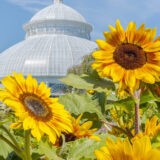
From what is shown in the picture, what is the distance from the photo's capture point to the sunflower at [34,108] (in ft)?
2.02

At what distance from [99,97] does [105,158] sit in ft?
1.65

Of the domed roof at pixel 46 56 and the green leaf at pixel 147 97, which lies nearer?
the green leaf at pixel 147 97

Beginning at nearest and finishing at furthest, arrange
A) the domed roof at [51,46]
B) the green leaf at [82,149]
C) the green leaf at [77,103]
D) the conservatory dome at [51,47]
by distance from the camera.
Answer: the green leaf at [82,149] → the green leaf at [77,103] → the conservatory dome at [51,47] → the domed roof at [51,46]

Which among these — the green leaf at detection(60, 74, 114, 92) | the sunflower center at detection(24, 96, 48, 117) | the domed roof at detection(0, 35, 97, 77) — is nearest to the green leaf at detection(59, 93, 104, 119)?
the green leaf at detection(60, 74, 114, 92)

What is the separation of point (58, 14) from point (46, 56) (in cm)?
1114

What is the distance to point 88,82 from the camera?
2.68 ft

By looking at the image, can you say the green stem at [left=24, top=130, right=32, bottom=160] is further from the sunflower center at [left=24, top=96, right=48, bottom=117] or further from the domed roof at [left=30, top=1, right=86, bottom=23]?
the domed roof at [left=30, top=1, right=86, bottom=23]

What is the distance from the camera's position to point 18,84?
2.33 ft

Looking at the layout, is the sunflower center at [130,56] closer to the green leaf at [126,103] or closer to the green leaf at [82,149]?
the green leaf at [126,103]

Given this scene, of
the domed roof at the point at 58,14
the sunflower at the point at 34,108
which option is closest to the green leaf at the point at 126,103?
the sunflower at the point at 34,108

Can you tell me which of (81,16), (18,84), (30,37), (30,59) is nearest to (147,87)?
(18,84)

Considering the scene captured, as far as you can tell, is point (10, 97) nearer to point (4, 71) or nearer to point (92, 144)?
point (92, 144)

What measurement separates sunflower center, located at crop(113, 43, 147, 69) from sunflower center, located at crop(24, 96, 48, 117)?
0.69ft

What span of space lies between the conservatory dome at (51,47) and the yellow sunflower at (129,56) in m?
32.0
